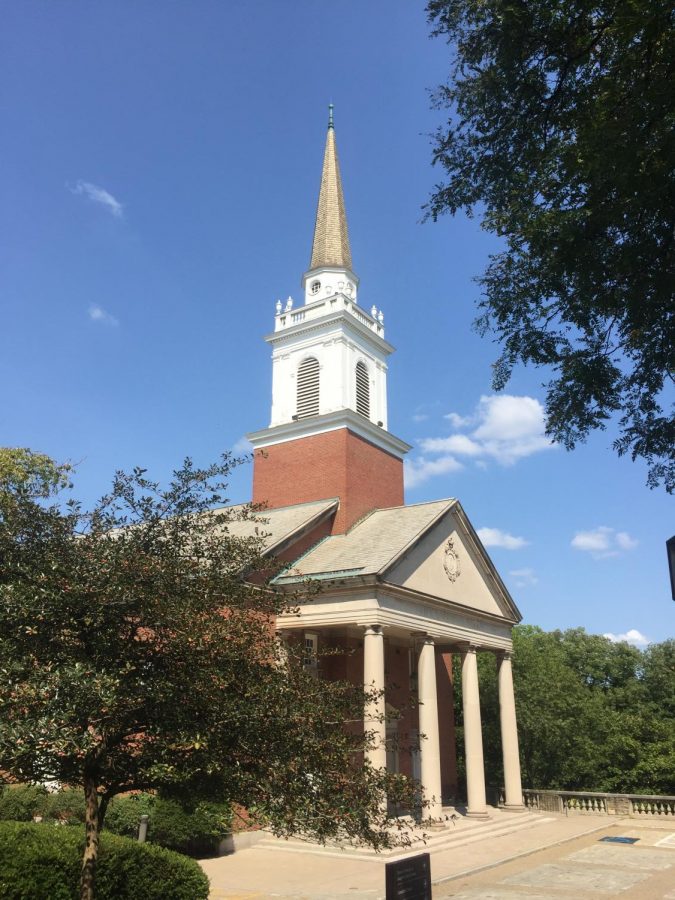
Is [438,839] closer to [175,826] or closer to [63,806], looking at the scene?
[175,826]

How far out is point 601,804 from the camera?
29.5 meters

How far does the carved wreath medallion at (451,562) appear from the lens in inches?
1070

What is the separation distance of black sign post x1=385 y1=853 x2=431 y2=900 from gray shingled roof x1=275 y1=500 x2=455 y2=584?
1193cm

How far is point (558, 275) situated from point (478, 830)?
787 inches

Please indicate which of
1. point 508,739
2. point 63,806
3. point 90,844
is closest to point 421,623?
point 508,739

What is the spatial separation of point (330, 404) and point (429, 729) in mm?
14289

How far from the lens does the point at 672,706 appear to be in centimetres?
4300

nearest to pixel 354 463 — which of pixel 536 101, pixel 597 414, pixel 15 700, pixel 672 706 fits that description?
pixel 597 414

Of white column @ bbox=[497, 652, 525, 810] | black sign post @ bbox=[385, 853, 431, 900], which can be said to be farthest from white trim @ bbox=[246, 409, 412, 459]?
black sign post @ bbox=[385, 853, 431, 900]

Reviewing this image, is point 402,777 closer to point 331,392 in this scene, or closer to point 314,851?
point 314,851

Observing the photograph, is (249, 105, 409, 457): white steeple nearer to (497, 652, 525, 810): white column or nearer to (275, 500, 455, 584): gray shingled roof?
(275, 500, 455, 584): gray shingled roof

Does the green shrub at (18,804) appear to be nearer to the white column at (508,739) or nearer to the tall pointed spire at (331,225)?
the white column at (508,739)

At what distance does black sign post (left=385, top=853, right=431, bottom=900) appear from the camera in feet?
32.7

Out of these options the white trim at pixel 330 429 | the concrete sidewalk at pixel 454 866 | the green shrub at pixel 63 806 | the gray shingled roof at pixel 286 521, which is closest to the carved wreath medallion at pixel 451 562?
the gray shingled roof at pixel 286 521
